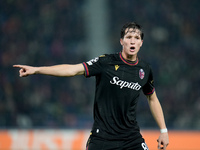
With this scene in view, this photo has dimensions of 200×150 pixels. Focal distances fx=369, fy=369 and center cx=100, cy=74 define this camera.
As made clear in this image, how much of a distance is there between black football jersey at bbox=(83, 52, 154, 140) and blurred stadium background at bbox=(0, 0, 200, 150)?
16.0ft

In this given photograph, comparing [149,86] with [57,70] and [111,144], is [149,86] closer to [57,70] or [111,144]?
[111,144]

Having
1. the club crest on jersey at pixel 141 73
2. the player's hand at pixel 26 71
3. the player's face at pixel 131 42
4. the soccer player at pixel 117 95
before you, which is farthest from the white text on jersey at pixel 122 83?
the player's hand at pixel 26 71

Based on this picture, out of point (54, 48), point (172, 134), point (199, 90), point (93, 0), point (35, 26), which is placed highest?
point (93, 0)

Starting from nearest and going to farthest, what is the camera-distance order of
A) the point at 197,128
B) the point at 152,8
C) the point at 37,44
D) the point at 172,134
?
the point at 172,134
the point at 197,128
the point at 37,44
the point at 152,8

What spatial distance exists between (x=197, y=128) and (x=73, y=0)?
20.8 feet

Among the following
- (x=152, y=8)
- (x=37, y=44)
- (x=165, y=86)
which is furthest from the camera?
(x=152, y=8)

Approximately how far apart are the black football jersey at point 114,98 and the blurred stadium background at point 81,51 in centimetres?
489

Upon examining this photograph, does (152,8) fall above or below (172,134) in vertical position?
above

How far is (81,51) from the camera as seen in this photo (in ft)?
37.3

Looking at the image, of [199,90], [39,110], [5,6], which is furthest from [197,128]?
[5,6]

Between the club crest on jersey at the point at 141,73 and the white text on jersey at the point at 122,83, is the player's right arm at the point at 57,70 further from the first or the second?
the club crest on jersey at the point at 141,73

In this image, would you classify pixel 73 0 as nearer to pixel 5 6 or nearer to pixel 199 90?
pixel 5 6

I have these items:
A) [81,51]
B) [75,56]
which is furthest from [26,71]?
[81,51]

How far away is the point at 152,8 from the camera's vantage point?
1238cm
